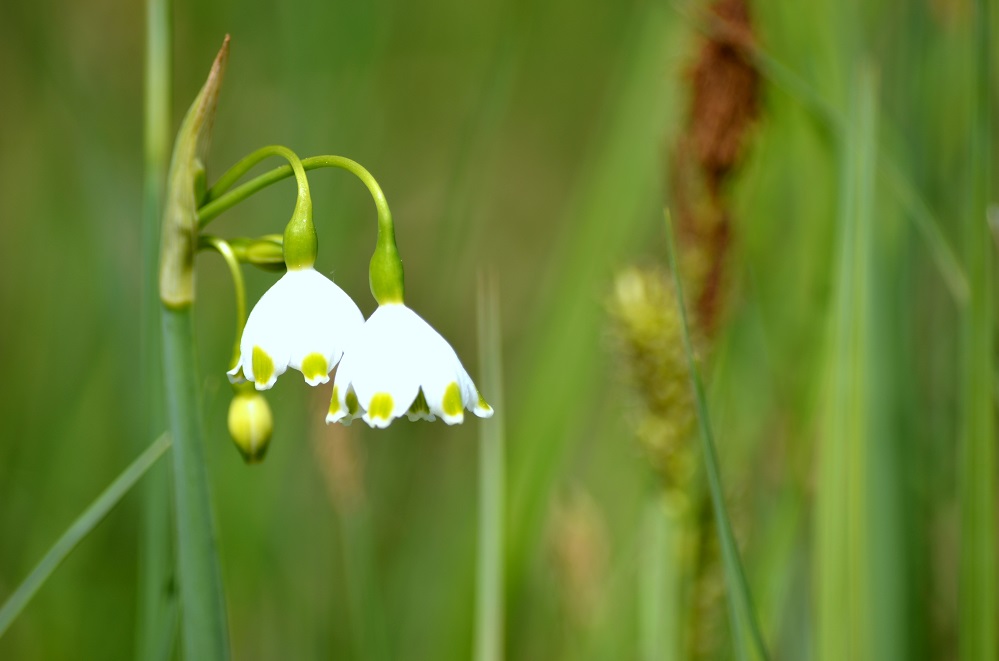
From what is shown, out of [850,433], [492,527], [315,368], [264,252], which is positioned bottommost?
[492,527]

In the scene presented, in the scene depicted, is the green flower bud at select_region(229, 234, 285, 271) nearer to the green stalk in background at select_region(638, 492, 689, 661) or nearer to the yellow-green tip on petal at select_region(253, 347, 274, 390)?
the yellow-green tip on petal at select_region(253, 347, 274, 390)

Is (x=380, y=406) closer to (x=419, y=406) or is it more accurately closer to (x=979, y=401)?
(x=419, y=406)

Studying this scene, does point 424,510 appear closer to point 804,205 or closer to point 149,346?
point 804,205

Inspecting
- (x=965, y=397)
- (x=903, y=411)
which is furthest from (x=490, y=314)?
(x=903, y=411)

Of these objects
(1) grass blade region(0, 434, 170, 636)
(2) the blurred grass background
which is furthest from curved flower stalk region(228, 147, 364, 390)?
(2) the blurred grass background

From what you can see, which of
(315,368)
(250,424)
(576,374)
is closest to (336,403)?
(315,368)

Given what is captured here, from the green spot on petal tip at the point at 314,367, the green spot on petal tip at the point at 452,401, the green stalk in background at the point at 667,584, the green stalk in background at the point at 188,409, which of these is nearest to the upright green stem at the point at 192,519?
the green stalk in background at the point at 188,409
